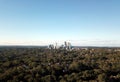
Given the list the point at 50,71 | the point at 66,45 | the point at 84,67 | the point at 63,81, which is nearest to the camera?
the point at 63,81

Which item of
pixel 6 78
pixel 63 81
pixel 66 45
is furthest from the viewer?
pixel 66 45

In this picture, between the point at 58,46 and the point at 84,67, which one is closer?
the point at 84,67

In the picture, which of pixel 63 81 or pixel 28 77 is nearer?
pixel 63 81

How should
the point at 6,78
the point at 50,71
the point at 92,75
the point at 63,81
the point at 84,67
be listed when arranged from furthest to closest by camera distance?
the point at 84,67 < the point at 50,71 < the point at 92,75 < the point at 6,78 < the point at 63,81

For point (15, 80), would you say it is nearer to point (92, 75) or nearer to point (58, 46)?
point (92, 75)

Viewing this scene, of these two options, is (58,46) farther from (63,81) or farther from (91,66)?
(63,81)

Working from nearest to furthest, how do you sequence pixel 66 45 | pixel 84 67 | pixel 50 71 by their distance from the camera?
pixel 50 71 < pixel 84 67 < pixel 66 45

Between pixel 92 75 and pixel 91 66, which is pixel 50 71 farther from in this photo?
pixel 91 66

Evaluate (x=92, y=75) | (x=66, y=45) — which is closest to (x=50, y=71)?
(x=92, y=75)

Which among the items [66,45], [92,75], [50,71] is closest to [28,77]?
[50,71]
